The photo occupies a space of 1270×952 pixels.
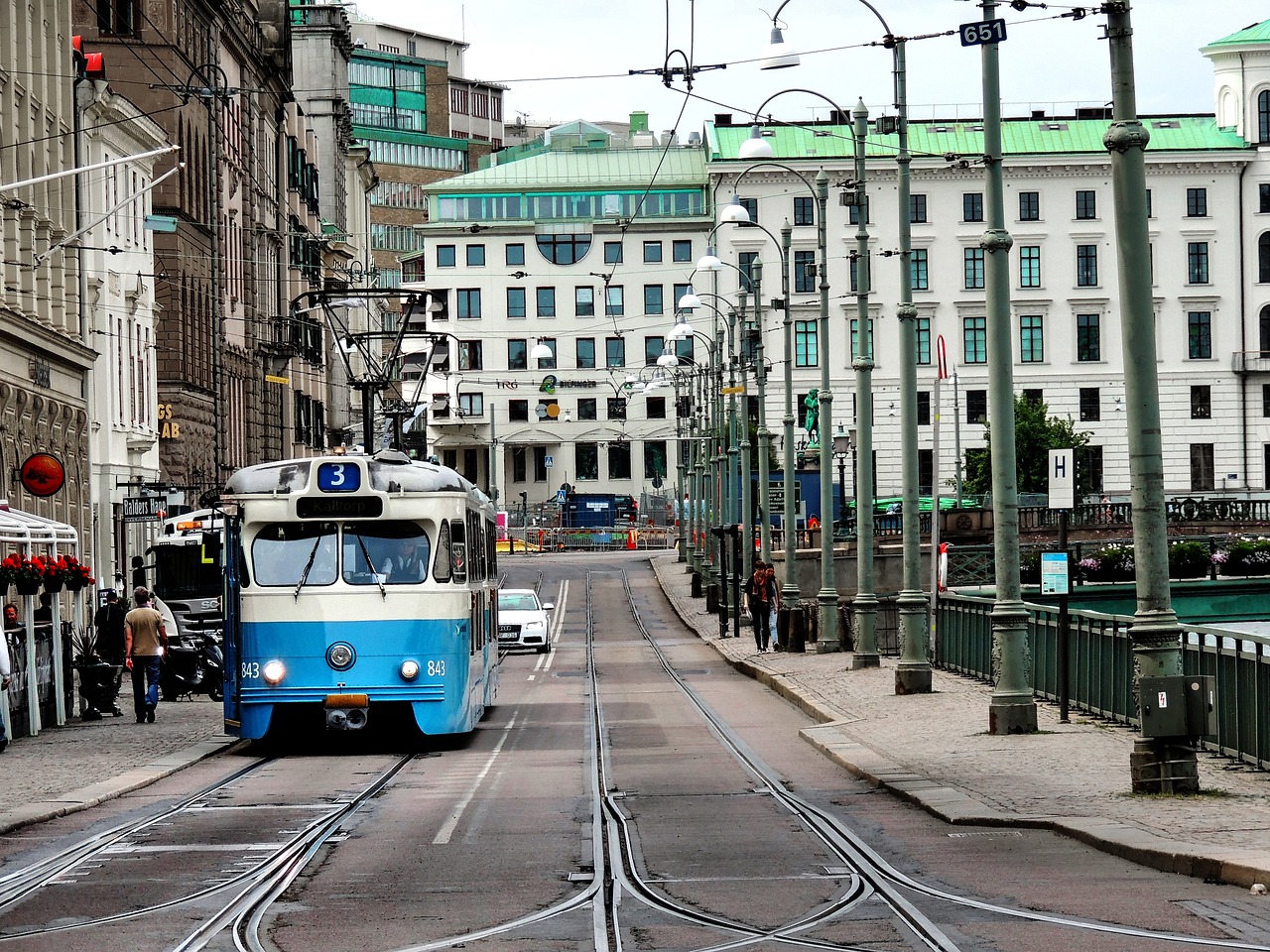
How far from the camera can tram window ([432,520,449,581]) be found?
22328 mm

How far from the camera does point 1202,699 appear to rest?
1527cm

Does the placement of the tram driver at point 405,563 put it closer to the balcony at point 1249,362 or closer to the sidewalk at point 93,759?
the sidewalk at point 93,759

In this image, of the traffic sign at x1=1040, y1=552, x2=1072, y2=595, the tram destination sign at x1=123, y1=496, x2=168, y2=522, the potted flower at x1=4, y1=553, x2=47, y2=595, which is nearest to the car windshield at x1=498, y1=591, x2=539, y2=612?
the tram destination sign at x1=123, y1=496, x2=168, y2=522

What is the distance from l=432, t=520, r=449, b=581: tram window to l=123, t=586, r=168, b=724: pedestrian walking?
22.8 ft

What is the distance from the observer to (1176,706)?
1529cm

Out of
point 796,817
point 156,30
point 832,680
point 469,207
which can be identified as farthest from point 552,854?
point 469,207

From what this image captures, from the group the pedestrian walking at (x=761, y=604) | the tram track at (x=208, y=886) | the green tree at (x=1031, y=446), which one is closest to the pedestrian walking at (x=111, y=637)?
the tram track at (x=208, y=886)

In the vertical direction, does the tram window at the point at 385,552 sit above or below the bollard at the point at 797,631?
above

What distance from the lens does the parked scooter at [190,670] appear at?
35469 millimetres

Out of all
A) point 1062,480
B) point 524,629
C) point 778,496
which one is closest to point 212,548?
point 1062,480

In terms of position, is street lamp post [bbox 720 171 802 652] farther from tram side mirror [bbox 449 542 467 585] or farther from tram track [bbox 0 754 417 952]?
tram track [bbox 0 754 417 952]

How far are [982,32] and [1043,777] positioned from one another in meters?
7.69

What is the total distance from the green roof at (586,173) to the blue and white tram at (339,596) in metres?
106

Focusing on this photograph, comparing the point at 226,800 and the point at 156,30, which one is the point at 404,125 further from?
the point at 226,800
